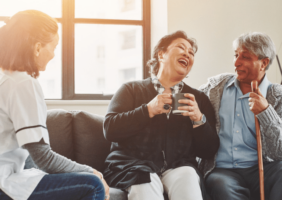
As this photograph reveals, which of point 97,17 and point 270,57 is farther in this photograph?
point 97,17

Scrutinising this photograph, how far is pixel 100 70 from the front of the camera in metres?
2.94

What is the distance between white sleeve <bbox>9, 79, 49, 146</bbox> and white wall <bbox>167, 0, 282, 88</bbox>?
5.85ft

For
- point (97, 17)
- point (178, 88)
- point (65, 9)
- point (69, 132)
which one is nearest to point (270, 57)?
point (178, 88)

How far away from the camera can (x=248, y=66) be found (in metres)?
1.68

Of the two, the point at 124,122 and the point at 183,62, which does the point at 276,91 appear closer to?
the point at 183,62

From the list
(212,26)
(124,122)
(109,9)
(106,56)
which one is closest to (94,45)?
(106,56)

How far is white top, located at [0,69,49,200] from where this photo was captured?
0.95m

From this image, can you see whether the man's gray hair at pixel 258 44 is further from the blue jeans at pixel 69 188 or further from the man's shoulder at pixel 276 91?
the blue jeans at pixel 69 188

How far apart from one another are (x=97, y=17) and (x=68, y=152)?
1.67 m

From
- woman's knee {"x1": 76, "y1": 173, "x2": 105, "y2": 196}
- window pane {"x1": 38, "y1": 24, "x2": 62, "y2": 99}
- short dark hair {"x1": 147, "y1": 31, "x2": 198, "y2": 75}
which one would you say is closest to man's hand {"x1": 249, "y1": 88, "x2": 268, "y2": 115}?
short dark hair {"x1": 147, "y1": 31, "x2": 198, "y2": 75}

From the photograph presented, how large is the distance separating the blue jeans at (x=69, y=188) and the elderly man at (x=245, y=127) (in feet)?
2.30

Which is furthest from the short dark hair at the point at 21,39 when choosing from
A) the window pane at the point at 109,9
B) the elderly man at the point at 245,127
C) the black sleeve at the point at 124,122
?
the window pane at the point at 109,9

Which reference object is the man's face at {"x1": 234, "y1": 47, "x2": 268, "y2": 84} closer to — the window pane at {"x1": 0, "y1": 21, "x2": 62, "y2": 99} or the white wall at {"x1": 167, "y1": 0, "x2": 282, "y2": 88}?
the white wall at {"x1": 167, "y1": 0, "x2": 282, "y2": 88}

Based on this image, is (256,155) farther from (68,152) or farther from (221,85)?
(68,152)
